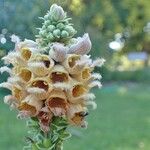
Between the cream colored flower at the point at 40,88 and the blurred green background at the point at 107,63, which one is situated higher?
the blurred green background at the point at 107,63

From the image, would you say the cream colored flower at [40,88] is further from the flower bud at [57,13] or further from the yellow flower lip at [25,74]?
the flower bud at [57,13]

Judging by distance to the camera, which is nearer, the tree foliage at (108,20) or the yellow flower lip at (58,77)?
the yellow flower lip at (58,77)

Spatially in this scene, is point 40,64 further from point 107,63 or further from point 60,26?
point 107,63

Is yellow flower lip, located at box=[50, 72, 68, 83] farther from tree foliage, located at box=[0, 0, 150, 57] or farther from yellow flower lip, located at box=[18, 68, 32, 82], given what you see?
tree foliage, located at box=[0, 0, 150, 57]

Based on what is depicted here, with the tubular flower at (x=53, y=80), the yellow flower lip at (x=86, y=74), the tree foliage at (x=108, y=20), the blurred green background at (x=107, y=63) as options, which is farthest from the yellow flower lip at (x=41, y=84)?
the tree foliage at (x=108, y=20)

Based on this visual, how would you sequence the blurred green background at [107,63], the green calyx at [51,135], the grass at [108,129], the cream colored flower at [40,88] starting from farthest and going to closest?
1. the grass at [108,129]
2. the blurred green background at [107,63]
3. the green calyx at [51,135]
4. the cream colored flower at [40,88]

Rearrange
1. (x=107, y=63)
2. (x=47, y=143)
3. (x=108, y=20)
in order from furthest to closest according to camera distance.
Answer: (x=108, y=20) < (x=107, y=63) < (x=47, y=143)

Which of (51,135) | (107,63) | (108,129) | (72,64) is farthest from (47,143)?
(107,63)
